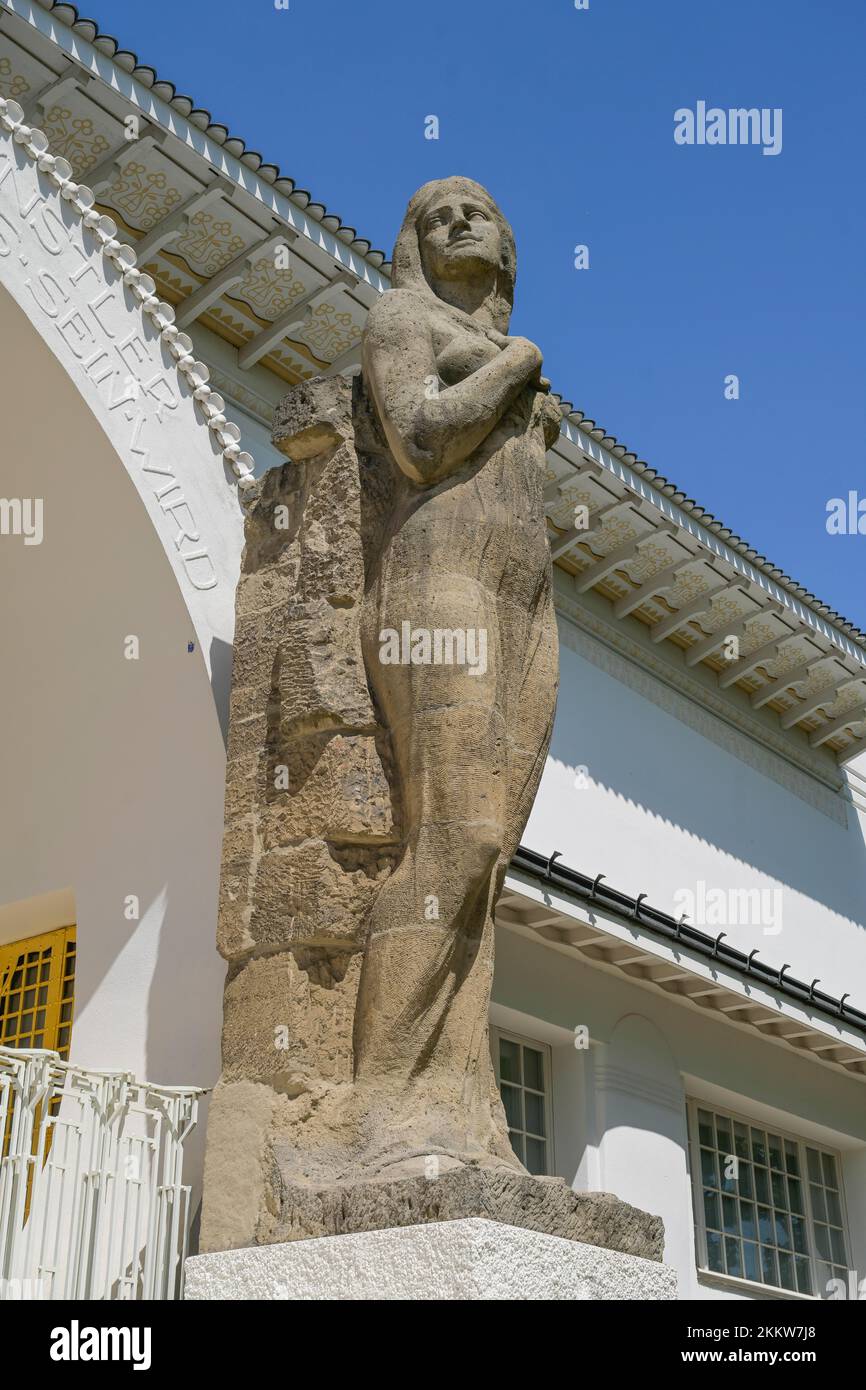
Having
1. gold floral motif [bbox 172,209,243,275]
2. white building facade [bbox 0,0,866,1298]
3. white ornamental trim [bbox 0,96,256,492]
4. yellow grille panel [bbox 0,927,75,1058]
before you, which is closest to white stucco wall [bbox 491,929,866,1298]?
white building facade [bbox 0,0,866,1298]

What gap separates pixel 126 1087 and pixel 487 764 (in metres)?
1.51

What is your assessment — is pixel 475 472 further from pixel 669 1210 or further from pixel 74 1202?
pixel 669 1210

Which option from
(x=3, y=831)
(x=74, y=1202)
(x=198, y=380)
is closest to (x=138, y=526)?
(x=198, y=380)

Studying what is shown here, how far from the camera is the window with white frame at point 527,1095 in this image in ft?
30.2

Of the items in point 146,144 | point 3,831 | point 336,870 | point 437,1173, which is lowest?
point 437,1173

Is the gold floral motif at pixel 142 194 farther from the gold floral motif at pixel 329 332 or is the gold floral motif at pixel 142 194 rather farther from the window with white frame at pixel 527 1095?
the window with white frame at pixel 527 1095

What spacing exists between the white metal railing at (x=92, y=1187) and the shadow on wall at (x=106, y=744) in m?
0.27

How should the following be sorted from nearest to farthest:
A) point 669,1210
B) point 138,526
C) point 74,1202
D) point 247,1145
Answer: point 247,1145 → point 74,1202 → point 138,526 → point 669,1210

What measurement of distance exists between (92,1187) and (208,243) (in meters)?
6.17

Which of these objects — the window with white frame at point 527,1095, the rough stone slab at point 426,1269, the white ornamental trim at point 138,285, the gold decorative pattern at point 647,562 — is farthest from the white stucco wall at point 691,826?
the rough stone slab at point 426,1269

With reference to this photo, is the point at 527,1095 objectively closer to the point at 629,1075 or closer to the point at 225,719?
the point at 629,1075

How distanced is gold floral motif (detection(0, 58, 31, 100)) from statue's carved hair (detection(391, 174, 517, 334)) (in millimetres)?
3926

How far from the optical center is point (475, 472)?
4.85 m

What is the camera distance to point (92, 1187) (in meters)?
4.68
